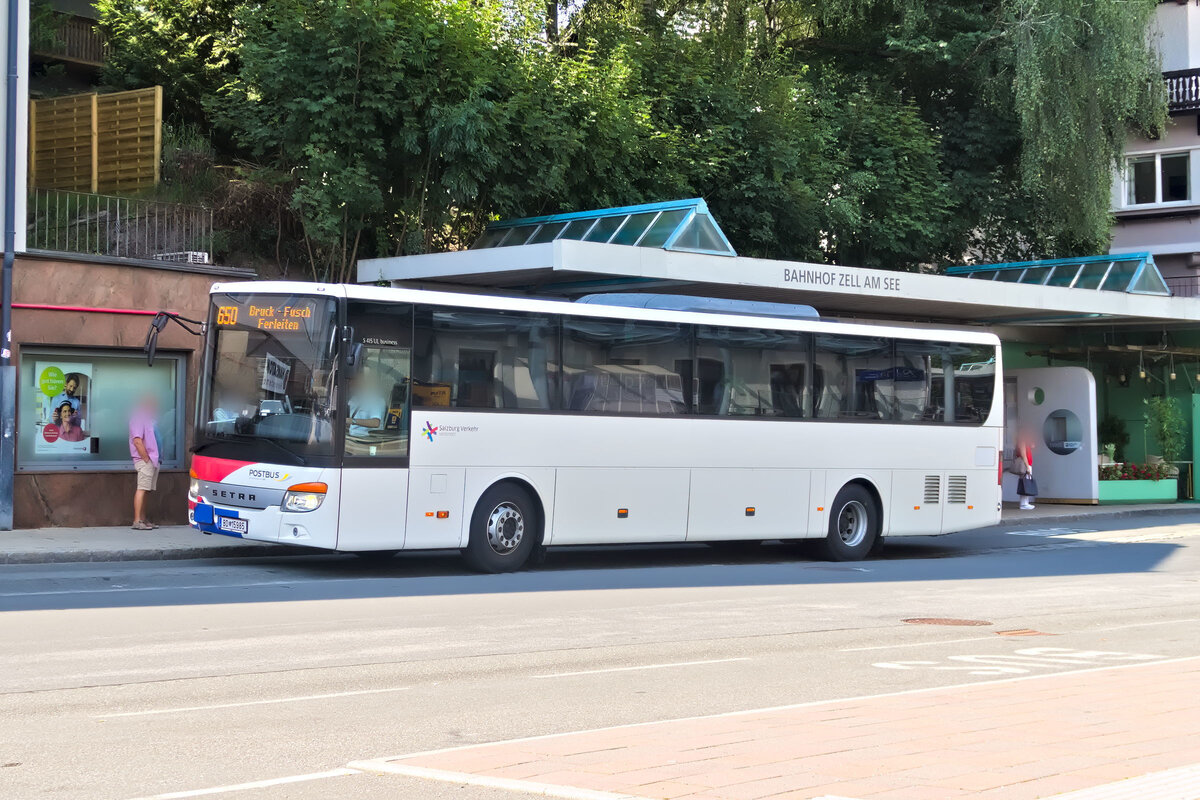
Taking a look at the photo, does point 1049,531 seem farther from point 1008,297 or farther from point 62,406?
point 62,406

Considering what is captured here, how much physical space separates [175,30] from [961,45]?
62.5 ft

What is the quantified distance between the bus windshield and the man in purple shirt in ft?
12.4

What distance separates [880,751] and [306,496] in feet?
32.0

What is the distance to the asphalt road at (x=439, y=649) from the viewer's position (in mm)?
7027

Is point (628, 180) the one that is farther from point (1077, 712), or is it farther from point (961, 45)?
point (1077, 712)

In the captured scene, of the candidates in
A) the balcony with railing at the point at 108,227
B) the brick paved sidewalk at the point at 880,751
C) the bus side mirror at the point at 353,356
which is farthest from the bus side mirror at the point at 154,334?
the brick paved sidewalk at the point at 880,751

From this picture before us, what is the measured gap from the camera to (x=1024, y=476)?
3209cm

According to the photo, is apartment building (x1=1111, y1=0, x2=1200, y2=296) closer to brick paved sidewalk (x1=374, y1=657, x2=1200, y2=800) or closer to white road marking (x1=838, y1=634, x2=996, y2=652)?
white road marking (x1=838, y1=634, x2=996, y2=652)

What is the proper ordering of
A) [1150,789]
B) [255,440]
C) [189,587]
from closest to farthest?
[1150,789] < [189,587] < [255,440]

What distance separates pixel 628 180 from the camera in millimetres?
28359

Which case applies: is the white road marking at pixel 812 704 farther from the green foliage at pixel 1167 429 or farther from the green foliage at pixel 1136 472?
the green foliage at pixel 1167 429

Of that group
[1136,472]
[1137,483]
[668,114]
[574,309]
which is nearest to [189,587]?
[574,309]

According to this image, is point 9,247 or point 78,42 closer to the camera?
point 9,247

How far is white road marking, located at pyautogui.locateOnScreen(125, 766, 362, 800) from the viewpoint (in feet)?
19.5
